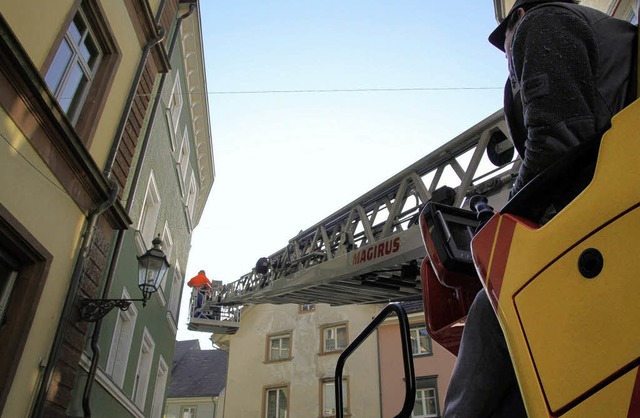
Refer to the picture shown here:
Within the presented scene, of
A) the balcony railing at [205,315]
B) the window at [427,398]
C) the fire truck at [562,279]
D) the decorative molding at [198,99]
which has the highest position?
the decorative molding at [198,99]

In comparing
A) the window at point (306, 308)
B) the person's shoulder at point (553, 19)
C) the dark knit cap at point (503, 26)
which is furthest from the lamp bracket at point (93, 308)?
the window at point (306, 308)

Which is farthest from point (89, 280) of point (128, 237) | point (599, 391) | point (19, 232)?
point (599, 391)

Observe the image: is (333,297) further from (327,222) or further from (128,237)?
(128,237)

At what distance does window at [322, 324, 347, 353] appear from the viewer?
2303 cm

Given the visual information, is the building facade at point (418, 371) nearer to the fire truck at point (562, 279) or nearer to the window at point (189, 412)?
the window at point (189, 412)

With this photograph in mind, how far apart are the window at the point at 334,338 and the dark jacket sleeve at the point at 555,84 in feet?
72.1

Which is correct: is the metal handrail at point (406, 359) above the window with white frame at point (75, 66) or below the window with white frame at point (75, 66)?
below

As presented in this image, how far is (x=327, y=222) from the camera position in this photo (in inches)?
336

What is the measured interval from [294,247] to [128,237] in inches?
114

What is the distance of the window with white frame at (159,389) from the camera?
39.5 feet

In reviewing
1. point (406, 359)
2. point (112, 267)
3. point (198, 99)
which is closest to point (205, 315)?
point (198, 99)

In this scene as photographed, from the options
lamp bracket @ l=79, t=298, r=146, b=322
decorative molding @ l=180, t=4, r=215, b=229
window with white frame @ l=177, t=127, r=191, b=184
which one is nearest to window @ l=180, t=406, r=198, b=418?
decorative molding @ l=180, t=4, r=215, b=229

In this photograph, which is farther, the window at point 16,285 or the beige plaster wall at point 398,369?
the beige plaster wall at point 398,369

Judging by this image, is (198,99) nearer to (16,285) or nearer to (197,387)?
(16,285)
